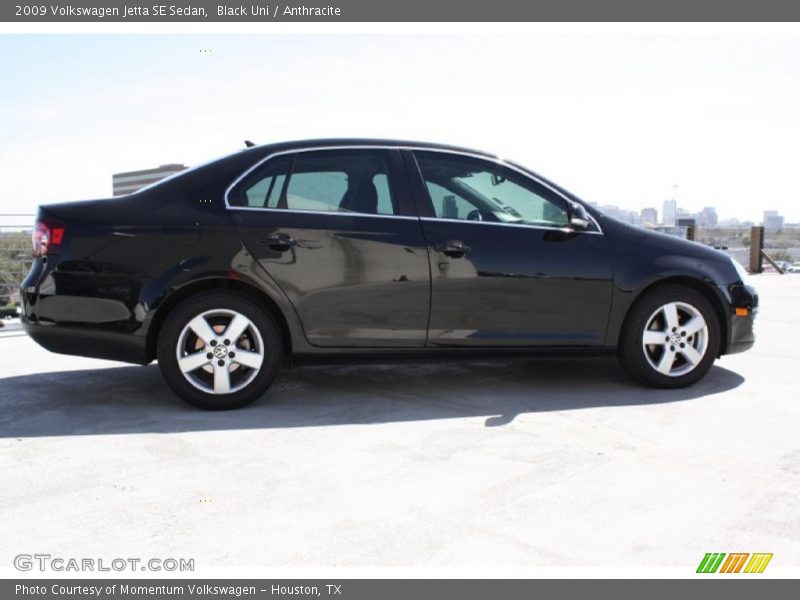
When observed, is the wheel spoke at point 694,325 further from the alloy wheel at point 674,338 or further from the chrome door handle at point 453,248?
the chrome door handle at point 453,248

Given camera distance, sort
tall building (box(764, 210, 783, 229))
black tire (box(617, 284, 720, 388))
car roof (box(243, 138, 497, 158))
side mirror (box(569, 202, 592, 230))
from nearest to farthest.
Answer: car roof (box(243, 138, 497, 158)) < side mirror (box(569, 202, 592, 230)) < black tire (box(617, 284, 720, 388)) < tall building (box(764, 210, 783, 229))

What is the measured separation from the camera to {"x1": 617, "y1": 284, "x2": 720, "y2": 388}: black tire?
5316mm

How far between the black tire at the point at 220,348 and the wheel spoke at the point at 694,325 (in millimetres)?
2672

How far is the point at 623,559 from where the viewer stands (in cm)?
278

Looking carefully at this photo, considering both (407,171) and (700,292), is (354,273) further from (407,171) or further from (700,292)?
→ (700,292)

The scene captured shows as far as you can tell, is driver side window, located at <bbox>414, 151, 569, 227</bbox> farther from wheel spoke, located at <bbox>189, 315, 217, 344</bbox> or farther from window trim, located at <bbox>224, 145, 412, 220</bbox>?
wheel spoke, located at <bbox>189, 315, 217, 344</bbox>

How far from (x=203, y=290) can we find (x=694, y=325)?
3.18m

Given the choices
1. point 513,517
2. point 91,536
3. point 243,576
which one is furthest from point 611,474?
point 91,536

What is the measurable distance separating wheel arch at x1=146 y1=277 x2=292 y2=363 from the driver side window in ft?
3.82

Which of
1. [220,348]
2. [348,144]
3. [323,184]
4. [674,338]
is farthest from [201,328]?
[674,338]

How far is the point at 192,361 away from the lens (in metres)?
4.67

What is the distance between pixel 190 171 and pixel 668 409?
3.20 meters

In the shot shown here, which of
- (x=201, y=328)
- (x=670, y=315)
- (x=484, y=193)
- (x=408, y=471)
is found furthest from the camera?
(x=670, y=315)

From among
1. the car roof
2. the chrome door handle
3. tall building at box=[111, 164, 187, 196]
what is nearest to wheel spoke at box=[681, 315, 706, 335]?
the chrome door handle
